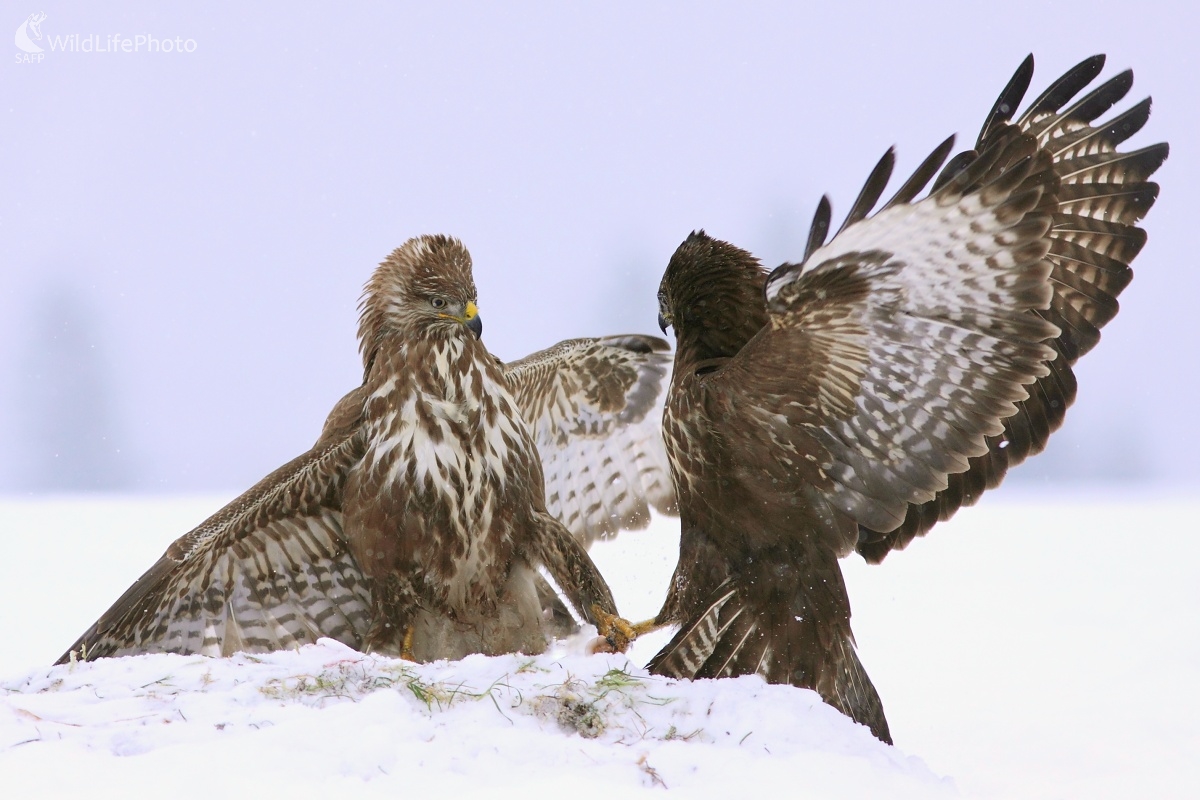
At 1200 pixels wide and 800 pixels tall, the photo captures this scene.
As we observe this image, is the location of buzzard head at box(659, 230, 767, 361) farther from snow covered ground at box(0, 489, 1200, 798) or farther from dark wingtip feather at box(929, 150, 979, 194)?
snow covered ground at box(0, 489, 1200, 798)

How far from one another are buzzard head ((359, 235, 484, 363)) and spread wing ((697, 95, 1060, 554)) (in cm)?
128

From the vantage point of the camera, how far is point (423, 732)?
351cm

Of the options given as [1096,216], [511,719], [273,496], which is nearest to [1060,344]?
[1096,216]

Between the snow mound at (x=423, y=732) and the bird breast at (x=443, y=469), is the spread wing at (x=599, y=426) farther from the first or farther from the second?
the snow mound at (x=423, y=732)

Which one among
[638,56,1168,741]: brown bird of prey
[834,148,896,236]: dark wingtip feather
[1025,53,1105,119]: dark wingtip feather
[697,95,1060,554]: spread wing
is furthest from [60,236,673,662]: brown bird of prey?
[1025,53,1105,119]: dark wingtip feather

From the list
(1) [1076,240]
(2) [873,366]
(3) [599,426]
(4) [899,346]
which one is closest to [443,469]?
(3) [599,426]

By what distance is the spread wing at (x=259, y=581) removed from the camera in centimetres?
555

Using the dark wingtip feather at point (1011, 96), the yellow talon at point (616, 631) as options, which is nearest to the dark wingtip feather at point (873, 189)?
the dark wingtip feather at point (1011, 96)

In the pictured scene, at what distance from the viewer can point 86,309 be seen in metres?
37.8

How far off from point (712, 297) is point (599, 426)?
6.00 ft

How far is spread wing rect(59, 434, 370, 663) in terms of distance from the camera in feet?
18.2

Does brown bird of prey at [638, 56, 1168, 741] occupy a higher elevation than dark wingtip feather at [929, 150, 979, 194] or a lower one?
lower

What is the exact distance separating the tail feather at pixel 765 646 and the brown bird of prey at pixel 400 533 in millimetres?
663

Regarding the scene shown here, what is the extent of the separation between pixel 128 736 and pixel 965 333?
10.7 ft
